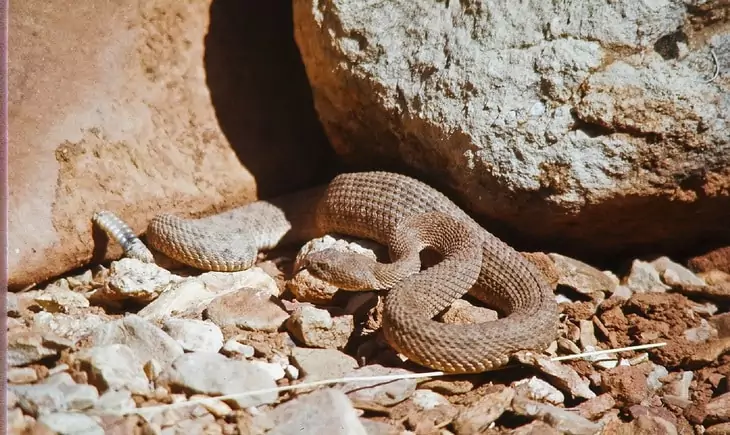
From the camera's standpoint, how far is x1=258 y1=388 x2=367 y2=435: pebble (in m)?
3.36

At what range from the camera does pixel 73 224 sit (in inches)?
205

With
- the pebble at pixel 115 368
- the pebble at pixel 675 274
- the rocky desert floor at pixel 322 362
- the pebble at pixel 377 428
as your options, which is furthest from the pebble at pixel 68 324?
the pebble at pixel 675 274

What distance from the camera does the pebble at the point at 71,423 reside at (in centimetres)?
308

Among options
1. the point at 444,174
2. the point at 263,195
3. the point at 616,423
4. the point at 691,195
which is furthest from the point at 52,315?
the point at 691,195

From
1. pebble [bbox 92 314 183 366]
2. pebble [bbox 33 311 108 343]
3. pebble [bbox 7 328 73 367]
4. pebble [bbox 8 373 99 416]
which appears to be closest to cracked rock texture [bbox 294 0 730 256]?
pebble [bbox 92 314 183 366]

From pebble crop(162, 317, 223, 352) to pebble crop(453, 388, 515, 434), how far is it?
142cm

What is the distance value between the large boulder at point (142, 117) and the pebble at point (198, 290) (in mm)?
776

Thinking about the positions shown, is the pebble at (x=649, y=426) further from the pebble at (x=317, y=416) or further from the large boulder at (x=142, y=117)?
the large boulder at (x=142, y=117)

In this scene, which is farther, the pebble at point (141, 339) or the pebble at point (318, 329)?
the pebble at point (318, 329)

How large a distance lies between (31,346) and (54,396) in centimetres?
51

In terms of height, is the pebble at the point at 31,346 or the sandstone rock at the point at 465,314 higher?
the pebble at the point at 31,346

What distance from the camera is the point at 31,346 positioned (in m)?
3.64

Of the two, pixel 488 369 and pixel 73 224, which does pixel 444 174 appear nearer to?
pixel 488 369

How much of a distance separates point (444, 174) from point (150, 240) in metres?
2.25
